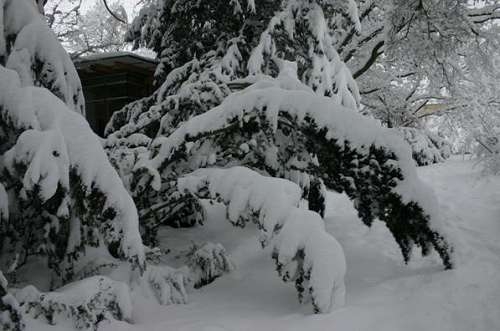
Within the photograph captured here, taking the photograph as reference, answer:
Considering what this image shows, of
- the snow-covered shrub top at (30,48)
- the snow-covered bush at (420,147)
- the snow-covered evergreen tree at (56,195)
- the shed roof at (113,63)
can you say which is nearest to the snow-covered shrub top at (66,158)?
the snow-covered evergreen tree at (56,195)

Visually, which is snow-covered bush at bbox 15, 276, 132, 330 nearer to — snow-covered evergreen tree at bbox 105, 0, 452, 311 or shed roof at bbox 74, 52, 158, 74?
snow-covered evergreen tree at bbox 105, 0, 452, 311

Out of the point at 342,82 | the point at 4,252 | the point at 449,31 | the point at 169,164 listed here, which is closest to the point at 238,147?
the point at 169,164

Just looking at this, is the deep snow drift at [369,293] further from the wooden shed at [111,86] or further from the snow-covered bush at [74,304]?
the wooden shed at [111,86]

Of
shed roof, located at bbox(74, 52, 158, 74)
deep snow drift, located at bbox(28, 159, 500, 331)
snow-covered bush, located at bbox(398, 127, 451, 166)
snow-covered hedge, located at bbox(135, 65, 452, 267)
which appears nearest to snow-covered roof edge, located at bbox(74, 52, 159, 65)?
shed roof, located at bbox(74, 52, 158, 74)

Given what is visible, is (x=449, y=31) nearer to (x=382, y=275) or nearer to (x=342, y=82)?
(x=342, y=82)

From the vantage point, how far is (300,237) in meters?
2.75

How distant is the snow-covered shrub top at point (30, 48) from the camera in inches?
121

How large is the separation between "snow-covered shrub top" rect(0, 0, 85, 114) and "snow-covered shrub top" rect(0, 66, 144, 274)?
450mm

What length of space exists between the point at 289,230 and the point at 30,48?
213 cm

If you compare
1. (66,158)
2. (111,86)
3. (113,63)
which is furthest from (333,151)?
(111,86)

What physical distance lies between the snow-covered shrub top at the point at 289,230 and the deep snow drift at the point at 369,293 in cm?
17

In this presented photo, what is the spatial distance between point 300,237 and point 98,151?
1293mm

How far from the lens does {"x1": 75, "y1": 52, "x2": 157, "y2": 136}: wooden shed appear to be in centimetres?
835

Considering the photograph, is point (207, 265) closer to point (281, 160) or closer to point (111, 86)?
point (281, 160)
